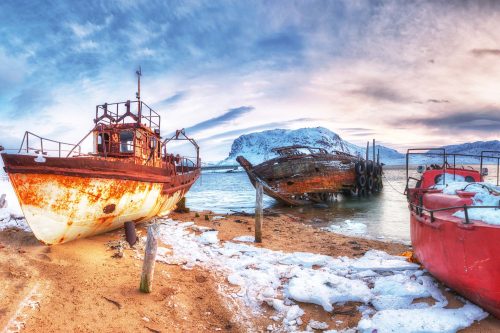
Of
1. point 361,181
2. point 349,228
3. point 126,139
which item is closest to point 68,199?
point 126,139

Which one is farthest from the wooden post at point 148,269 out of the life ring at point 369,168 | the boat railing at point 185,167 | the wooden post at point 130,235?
the life ring at point 369,168

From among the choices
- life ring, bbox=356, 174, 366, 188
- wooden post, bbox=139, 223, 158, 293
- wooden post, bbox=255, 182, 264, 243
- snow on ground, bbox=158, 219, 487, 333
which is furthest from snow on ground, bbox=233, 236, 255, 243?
life ring, bbox=356, 174, 366, 188

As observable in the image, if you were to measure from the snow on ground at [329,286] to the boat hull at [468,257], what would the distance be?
414 mm

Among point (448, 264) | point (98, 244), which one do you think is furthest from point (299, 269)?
point (98, 244)

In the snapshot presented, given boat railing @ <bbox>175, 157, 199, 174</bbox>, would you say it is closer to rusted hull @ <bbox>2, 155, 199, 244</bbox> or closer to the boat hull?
rusted hull @ <bbox>2, 155, 199, 244</bbox>

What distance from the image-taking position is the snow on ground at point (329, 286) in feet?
17.1

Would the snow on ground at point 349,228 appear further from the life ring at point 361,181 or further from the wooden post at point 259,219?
the life ring at point 361,181

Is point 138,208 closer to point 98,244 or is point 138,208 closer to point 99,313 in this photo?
point 98,244

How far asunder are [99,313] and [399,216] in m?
19.9

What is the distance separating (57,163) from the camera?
8.02 m

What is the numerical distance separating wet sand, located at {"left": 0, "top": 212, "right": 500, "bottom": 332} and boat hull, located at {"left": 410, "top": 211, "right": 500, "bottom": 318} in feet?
1.56

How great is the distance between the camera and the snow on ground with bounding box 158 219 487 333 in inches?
205

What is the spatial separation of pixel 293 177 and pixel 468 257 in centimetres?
1836

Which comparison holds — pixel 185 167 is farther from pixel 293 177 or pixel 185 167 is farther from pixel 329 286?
pixel 329 286
